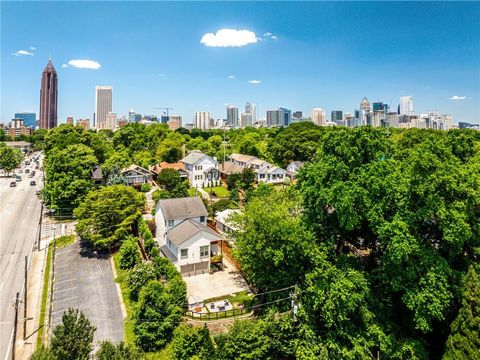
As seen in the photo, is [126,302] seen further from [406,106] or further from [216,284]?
[406,106]

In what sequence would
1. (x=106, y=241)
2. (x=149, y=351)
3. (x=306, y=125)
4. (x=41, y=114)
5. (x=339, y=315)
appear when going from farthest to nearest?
(x=41, y=114)
(x=306, y=125)
(x=106, y=241)
(x=149, y=351)
(x=339, y=315)

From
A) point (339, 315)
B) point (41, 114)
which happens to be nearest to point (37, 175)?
point (339, 315)

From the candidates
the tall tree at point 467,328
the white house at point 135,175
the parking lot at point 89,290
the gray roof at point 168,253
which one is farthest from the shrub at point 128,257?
the white house at point 135,175

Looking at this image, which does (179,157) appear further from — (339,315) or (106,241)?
(339,315)

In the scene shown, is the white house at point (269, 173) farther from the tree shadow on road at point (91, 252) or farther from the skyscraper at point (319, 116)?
the skyscraper at point (319, 116)

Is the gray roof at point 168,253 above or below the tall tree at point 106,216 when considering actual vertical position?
below

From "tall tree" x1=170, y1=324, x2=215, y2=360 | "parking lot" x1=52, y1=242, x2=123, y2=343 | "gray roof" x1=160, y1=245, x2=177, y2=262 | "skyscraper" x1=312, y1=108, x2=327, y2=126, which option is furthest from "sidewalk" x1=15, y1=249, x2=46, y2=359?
"skyscraper" x1=312, y1=108, x2=327, y2=126

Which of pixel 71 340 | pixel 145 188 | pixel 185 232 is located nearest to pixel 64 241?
pixel 185 232
